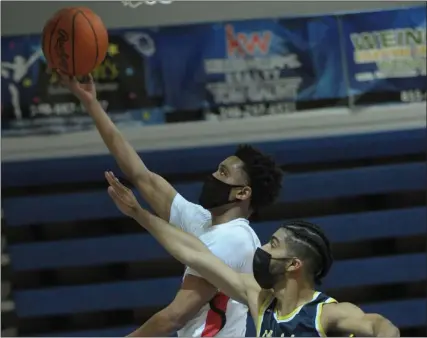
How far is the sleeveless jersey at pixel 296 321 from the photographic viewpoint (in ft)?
6.71

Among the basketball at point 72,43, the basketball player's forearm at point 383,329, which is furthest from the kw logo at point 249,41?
the basketball player's forearm at point 383,329

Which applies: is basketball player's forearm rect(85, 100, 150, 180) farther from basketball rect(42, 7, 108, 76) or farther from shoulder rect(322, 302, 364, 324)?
shoulder rect(322, 302, 364, 324)

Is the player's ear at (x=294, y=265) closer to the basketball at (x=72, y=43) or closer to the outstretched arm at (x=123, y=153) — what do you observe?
the outstretched arm at (x=123, y=153)

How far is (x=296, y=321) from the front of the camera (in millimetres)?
2080

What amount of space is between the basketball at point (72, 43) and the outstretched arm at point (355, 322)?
127cm

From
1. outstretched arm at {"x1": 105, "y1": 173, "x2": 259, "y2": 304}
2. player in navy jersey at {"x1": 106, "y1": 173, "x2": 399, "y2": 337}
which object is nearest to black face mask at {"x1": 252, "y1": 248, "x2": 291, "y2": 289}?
player in navy jersey at {"x1": 106, "y1": 173, "x2": 399, "y2": 337}

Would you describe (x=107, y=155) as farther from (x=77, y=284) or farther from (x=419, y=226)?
(x=419, y=226)

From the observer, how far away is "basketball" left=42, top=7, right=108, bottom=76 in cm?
266

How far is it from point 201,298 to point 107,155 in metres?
1.59

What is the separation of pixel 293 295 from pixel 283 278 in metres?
0.06

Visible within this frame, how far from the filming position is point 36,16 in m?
3.78

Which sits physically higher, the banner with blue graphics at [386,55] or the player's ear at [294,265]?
the banner with blue graphics at [386,55]

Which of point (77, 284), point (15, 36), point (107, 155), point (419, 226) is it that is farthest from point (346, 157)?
point (15, 36)

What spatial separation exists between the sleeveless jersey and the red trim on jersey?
35 centimetres
